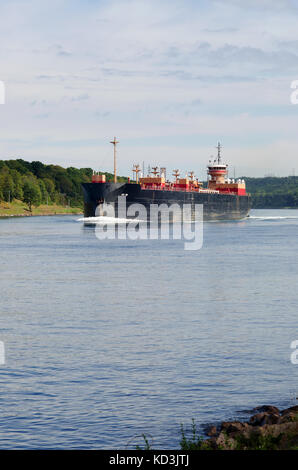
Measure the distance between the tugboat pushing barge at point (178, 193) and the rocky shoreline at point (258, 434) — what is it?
114m

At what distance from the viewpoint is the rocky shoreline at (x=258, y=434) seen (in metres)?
14.9

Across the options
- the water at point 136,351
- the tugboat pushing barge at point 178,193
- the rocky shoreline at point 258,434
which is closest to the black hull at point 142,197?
the tugboat pushing barge at point 178,193

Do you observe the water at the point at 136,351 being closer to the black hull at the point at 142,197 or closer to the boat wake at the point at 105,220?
the black hull at the point at 142,197

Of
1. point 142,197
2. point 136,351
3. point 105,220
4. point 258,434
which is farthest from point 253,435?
point 142,197

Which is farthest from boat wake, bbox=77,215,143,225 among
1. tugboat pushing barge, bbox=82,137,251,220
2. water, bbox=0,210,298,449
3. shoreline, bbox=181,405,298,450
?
shoreline, bbox=181,405,298,450

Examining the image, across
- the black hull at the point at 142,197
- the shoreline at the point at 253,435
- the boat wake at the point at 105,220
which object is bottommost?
the shoreline at the point at 253,435

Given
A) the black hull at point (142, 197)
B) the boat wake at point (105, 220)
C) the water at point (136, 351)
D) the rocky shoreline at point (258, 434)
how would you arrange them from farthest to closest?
the boat wake at point (105, 220)
the black hull at point (142, 197)
the water at point (136, 351)
the rocky shoreline at point (258, 434)

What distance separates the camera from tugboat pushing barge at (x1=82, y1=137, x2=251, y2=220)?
132 m

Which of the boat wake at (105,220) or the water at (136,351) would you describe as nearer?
the water at (136,351)

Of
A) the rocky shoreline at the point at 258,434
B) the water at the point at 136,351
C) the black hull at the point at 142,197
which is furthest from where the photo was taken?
the black hull at the point at 142,197

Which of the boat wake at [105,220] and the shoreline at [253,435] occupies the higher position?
the boat wake at [105,220]

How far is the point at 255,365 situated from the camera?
23.4 m

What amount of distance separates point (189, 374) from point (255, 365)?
264 cm

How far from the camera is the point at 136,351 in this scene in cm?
2534
